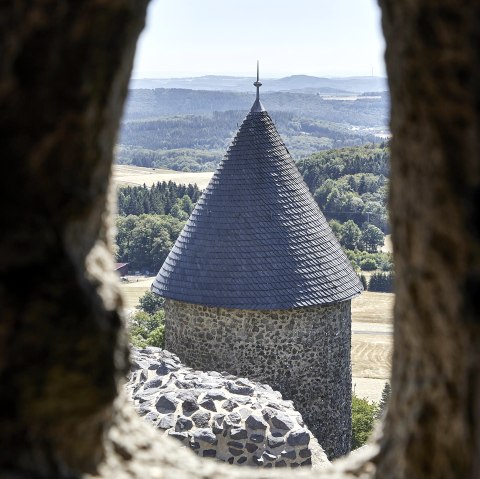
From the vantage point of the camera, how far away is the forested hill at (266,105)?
138125 millimetres

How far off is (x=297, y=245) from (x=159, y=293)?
197 cm

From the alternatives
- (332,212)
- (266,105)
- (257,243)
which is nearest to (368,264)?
(332,212)

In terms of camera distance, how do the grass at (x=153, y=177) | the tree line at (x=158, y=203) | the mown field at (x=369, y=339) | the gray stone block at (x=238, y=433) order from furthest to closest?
the grass at (x=153, y=177) < the tree line at (x=158, y=203) < the mown field at (x=369, y=339) < the gray stone block at (x=238, y=433)

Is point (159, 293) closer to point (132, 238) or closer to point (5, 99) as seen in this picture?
point (5, 99)

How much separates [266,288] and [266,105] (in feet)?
432

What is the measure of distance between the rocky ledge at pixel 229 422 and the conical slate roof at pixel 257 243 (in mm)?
3322

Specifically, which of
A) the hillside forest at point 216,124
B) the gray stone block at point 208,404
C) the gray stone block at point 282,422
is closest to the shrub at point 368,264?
the gray stone block at point 282,422

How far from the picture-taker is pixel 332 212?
52375 mm

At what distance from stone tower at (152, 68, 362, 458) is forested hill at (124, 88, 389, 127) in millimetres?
124336

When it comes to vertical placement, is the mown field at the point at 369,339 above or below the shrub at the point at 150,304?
below

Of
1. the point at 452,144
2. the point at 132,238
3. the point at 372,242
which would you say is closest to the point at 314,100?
the point at 372,242

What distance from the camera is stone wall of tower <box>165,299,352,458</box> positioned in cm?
1050

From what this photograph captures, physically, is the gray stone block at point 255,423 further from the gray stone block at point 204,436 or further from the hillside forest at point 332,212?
the hillside forest at point 332,212

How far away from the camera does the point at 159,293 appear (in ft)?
36.2
